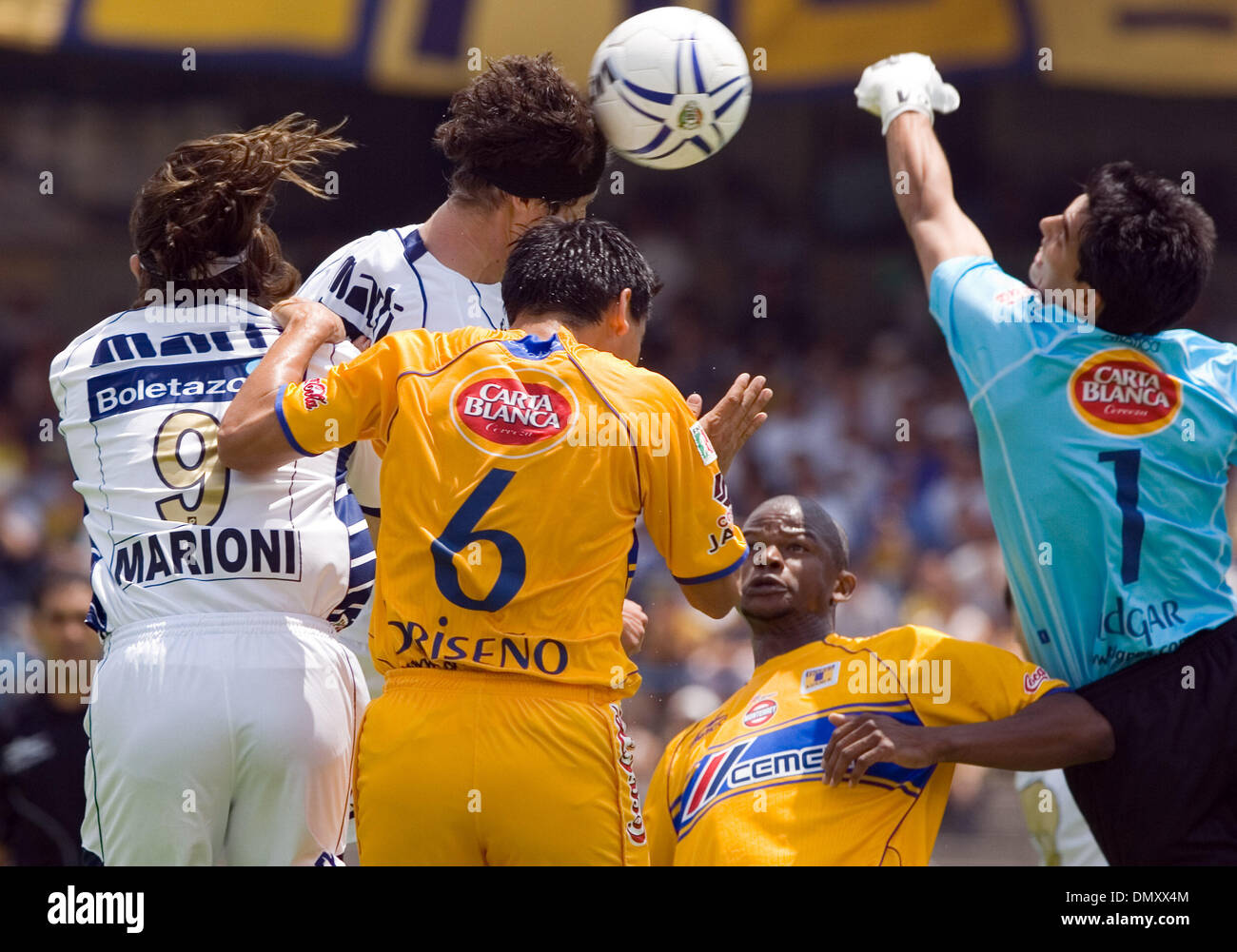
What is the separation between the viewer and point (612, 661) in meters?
4.22

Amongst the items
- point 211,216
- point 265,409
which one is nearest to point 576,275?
point 265,409

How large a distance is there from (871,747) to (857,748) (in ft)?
0.13

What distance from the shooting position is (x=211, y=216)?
15.0 feet

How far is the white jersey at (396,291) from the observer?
5379 millimetres

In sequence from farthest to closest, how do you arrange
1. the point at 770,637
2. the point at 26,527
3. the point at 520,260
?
the point at 26,527
the point at 770,637
the point at 520,260

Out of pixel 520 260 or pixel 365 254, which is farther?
pixel 365 254

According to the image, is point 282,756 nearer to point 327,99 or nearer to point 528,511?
point 528,511

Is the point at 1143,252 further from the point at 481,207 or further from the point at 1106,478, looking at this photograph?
the point at 481,207

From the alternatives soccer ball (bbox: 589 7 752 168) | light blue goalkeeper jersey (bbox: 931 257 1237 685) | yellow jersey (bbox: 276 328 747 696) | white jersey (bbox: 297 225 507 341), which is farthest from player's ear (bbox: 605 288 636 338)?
light blue goalkeeper jersey (bbox: 931 257 1237 685)

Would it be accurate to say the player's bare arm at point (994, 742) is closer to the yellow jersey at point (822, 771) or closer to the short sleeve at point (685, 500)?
the yellow jersey at point (822, 771)

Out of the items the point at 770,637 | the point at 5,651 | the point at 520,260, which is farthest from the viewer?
the point at 5,651

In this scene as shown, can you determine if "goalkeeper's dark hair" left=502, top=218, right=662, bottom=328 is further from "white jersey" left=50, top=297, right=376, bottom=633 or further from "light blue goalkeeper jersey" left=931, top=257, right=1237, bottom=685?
"light blue goalkeeper jersey" left=931, top=257, right=1237, bottom=685

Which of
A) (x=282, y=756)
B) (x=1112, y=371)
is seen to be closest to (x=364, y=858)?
(x=282, y=756)

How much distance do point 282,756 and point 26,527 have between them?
29.9 feet
